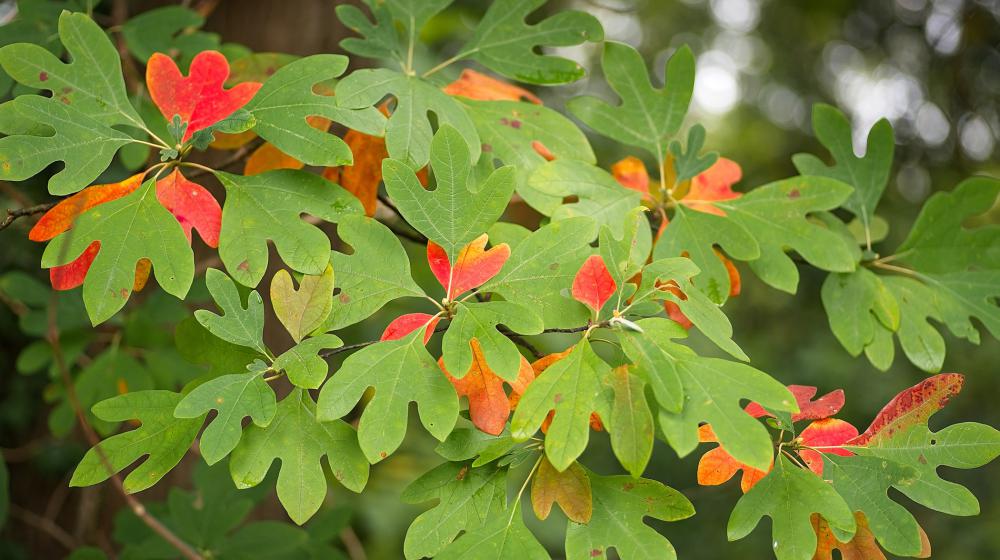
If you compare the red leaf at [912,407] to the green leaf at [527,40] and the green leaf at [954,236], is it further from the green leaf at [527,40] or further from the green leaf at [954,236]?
the green leaf at [527,40]

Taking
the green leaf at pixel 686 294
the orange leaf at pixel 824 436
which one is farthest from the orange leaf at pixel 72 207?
the orange leaf at pixel 824 436

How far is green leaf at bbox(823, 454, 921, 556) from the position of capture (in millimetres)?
915

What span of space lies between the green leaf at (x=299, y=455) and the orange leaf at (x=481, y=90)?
552mm

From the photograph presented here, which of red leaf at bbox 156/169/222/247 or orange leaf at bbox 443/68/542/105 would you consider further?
orange leaf at bbox 443/68/542/105

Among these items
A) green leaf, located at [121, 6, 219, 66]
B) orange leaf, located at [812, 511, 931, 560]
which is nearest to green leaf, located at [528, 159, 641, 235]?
orange leaf, located at [812, 511, 931, 560]

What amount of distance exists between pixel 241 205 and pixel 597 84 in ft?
22.2

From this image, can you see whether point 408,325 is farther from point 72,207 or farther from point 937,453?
point 937,453

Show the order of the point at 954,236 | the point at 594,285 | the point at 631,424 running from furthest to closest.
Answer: the point at 954,236 → the point at 594,285 → the point at 631,424

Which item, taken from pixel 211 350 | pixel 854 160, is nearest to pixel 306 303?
pixel 211 350

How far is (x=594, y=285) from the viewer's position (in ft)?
2.96

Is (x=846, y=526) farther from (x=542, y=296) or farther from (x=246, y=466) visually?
(x=246, y=466)

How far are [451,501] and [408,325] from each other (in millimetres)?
200

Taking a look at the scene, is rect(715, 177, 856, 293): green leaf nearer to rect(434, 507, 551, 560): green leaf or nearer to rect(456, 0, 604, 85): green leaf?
rect(456, 0, 604, 85): green leaf

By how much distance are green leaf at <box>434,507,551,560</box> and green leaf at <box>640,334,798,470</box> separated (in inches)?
7.9
